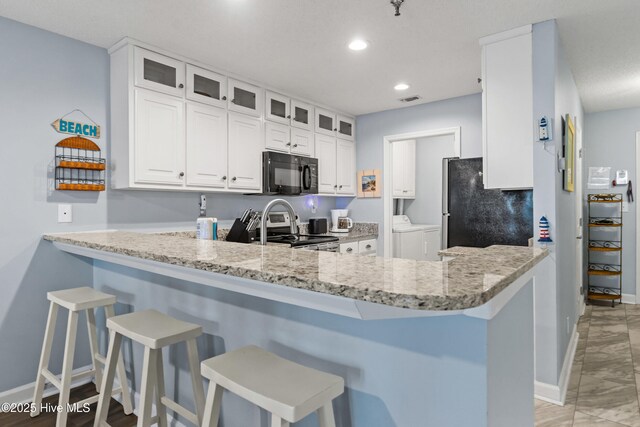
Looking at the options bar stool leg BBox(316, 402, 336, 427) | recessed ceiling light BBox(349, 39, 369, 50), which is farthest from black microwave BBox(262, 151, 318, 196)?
bar stool leg BBox(316, 402, 336, 427)

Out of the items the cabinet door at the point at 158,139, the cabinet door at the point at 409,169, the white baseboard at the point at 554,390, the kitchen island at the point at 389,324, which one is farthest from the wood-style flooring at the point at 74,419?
the cabinet door at the point at 409,169

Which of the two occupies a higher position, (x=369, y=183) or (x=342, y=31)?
(x=342, y=31)

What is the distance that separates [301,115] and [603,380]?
3.39 meters

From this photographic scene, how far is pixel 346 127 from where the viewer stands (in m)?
4.64

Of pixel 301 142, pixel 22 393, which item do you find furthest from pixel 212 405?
pixel 301 142

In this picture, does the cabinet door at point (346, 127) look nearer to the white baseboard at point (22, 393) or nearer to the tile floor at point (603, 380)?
the tile floor at point (603, 380)

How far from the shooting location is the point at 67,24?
239 cm

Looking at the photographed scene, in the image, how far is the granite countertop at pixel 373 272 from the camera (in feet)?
2.62

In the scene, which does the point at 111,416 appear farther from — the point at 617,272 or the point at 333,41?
the point at 617,272

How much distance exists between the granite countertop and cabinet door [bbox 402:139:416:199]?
386 cm

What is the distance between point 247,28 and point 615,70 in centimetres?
319

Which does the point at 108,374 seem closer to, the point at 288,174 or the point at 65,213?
the point at 65,213

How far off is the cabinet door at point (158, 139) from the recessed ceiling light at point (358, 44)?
135 centimetres

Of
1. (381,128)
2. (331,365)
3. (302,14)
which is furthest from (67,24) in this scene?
(381,128)
